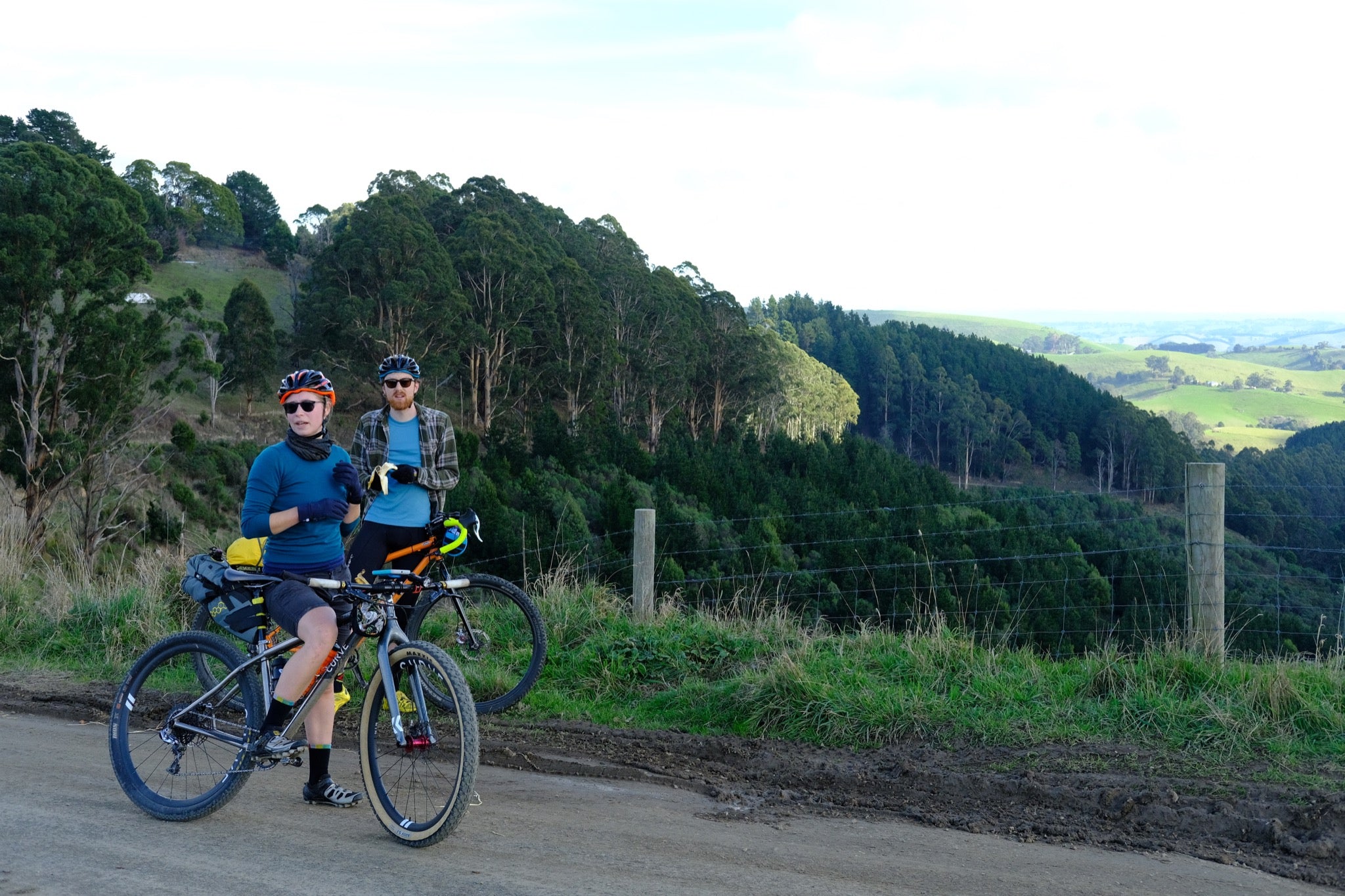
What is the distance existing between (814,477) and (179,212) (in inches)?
1789

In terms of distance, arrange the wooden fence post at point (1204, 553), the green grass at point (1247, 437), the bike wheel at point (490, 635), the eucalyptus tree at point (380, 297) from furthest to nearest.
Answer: the green grass at point (1247, 437) < the eucalyptus tree at point (380, 297) < the wooden fence post at point (1204, 553) < the bike wheel at point (490, 635)

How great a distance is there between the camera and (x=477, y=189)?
6588 centimetres

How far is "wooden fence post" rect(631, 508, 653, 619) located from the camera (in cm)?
890

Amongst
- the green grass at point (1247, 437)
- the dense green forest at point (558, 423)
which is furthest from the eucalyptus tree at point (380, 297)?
the green grass at point (1247, 437)

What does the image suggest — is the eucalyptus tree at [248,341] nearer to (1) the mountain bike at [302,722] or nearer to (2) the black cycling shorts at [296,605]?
(1) the mountain bike at [302,722]

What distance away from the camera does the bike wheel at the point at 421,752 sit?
4.43 meters

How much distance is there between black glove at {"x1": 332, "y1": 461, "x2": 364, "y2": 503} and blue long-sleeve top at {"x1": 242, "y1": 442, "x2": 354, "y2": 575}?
42 mm

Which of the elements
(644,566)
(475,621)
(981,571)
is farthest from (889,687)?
(981,571)

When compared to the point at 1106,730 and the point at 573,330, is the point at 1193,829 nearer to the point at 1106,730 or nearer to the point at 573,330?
the point at 1106,730

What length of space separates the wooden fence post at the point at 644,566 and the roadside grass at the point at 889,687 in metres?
0.15

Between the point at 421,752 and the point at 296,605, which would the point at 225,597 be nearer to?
the point at 296,605

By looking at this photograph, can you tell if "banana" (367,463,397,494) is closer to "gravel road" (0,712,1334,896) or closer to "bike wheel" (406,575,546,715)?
"gravel road" (0,712,1334,896)

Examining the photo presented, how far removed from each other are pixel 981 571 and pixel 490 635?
37993 millimetres

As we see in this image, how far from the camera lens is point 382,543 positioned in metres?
6.84
